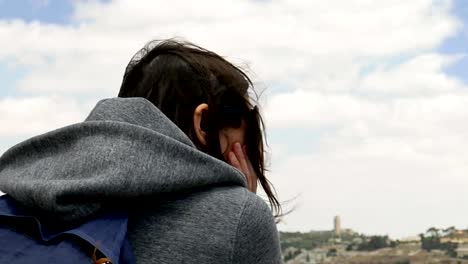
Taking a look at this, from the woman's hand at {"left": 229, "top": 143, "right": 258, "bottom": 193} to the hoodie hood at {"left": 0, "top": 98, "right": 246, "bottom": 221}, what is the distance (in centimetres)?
30

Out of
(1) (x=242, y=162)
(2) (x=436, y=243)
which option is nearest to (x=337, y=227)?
(2) (x=436, y=243)

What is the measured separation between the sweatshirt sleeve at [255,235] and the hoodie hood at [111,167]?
9 cm

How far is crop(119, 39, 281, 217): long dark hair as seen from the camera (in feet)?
6.90

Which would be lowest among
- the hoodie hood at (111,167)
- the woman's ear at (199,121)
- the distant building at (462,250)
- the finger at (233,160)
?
the hoodie hood at (111,167)

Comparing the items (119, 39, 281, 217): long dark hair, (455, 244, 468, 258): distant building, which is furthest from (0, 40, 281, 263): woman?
(455, 244, 468, 258): distant building

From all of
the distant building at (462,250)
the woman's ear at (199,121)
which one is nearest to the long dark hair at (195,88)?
the woman's ear at (199,121)

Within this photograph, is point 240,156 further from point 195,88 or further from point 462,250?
point 462,250

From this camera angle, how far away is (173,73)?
7.02ft

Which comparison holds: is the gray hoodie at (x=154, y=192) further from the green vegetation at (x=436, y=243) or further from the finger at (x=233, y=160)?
the green vegetation at (x=436, y=243)

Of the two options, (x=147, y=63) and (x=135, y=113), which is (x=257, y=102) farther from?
(x=135, y=113)

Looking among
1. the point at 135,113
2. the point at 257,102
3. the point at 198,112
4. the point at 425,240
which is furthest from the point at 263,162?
→ the point at 425,240

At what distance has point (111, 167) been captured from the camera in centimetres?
178

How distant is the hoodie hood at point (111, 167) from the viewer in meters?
1.76

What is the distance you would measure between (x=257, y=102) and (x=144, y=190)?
0.57 m
